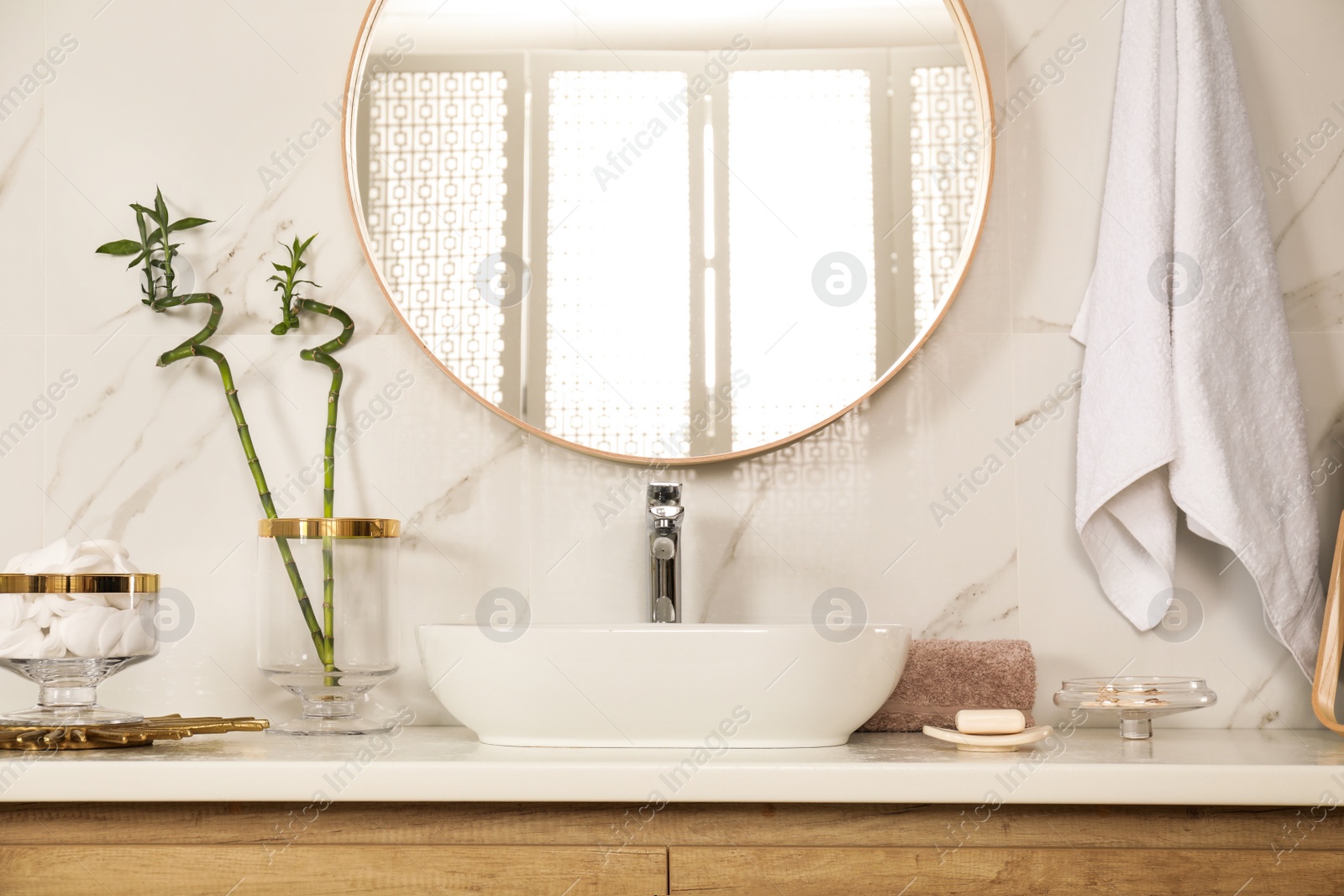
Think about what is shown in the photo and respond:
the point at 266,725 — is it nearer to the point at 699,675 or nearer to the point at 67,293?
the point at 699,675

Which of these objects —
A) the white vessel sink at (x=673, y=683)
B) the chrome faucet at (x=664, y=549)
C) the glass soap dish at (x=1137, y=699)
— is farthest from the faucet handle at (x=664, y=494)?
the glass soap dish at (x=1137, y=699)

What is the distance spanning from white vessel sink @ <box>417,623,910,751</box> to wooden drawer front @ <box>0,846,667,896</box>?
13 centimetres

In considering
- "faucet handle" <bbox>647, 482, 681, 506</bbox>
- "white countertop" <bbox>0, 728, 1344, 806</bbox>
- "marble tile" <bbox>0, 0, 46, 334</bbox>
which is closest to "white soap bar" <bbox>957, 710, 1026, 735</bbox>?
"white countertop" <bbox>0, 728, 1344, 806</bbox>

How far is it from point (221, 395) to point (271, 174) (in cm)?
29

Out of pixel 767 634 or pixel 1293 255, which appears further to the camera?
pixel 1293 255

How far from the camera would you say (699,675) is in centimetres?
93

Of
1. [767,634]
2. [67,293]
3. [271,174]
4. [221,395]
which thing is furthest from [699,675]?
[67,293]

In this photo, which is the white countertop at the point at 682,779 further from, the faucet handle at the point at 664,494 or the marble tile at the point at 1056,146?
the marble tile at the point at 1056,146

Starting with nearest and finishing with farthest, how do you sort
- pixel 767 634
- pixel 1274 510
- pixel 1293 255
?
pixel 767 634, pixel 1274 510, pixel 1293 255

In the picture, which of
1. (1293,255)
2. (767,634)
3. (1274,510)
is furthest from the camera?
(1293,255)

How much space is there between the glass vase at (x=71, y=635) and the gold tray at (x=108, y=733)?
2 centimetres

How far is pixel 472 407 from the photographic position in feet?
4.21

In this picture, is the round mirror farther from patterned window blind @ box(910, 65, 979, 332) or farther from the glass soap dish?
the glass soap dish

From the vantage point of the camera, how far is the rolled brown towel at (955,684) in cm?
114
